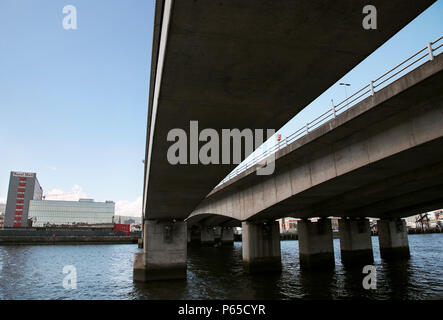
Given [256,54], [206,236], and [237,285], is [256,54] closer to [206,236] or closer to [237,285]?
[237,285]

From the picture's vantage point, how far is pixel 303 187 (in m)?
20.1

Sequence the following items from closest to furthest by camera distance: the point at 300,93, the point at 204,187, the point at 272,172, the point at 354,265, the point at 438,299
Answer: the point at 300,93 < the point at 438,299 < the point at 204,187 < the point at 272,172 < the point at 354,265

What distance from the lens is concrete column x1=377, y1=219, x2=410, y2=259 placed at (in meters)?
39.1

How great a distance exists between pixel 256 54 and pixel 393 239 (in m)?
42.3

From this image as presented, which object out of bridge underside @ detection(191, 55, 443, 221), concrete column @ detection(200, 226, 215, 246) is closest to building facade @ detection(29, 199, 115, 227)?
concrete column @ detection(200, 226, 215, 246)

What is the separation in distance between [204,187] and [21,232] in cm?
9321

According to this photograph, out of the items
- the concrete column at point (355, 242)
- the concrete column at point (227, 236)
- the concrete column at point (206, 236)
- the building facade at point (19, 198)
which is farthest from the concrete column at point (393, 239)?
the building facade at point (19, 198)

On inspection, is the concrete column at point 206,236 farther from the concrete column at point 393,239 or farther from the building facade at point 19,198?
the building facade at point 19,198

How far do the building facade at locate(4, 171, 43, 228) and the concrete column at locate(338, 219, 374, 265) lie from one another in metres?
165

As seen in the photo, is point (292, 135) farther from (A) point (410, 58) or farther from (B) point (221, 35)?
(B) point (221, 35)

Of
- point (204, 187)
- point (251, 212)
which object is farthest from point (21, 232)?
point (204, 187)

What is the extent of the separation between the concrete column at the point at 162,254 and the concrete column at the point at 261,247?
6676mm

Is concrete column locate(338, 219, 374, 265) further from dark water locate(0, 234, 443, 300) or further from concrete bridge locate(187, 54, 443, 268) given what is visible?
dark water locate(0, 234, 443, 300)

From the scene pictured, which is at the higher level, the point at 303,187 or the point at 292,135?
the point at 292,135
